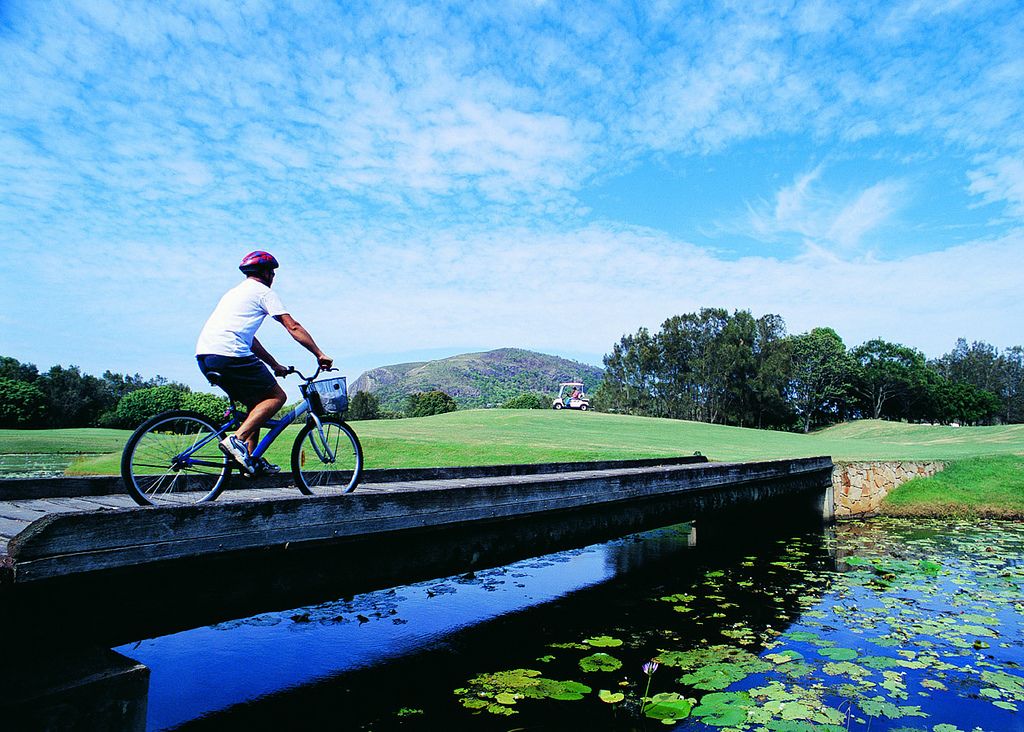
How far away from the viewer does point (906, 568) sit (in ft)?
30.8

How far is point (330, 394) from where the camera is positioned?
5.82 meters

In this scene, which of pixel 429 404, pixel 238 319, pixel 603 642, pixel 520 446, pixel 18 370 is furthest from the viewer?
pixel 429 404

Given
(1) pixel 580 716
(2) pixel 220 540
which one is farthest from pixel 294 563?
(1) pixel 580 716

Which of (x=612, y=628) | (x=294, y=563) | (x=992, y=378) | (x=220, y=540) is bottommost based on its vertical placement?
(x=612, y=628)

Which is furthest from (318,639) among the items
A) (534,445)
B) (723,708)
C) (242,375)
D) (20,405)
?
(20,405)

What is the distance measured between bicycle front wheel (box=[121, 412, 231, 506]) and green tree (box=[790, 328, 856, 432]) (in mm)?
77398

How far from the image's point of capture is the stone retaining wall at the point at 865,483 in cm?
1631

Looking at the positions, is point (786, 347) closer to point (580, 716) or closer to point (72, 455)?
point (72, 455)

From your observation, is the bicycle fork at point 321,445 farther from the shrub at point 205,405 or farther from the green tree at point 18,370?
the green tree at point 18,370

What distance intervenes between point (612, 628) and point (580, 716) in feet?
7.70

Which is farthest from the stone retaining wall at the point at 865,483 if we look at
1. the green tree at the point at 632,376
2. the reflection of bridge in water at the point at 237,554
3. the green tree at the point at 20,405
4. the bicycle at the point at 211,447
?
the green tree at the point at 632,376

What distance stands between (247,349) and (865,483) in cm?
1648

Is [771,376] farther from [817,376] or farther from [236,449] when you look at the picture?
[236,449]

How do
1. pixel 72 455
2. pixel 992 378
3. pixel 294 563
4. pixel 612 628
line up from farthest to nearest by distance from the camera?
1. pixel 992 378
2. pixel 72 455
3. pixel 612 628
4. pixel 294 563
